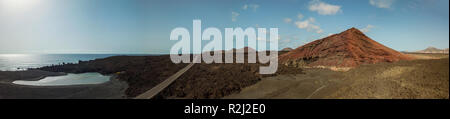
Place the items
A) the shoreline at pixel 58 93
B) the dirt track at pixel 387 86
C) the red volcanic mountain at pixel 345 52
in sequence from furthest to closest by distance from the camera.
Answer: the red volcanic mountain at pixel 345 52 < the shoreline at pixel 58 93 < the dirt track at pixel 387 86

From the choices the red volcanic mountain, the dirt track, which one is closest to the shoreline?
the dirt track

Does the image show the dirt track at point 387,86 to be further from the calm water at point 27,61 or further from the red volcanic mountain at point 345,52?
the calm water at point 27,61

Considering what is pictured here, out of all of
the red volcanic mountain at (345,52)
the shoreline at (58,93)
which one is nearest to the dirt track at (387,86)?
the red volcanic mountain at (345,52)

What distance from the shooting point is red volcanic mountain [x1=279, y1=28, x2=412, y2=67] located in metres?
9.55

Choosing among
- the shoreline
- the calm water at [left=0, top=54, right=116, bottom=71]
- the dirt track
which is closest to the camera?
the dirt track

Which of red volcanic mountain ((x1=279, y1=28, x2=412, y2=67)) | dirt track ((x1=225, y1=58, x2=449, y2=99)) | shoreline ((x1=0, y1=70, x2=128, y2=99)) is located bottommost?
shoreline ((x1=0, y1=70, x2=128, y2=99))

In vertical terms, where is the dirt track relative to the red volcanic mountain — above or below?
below

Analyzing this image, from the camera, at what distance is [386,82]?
5.12m

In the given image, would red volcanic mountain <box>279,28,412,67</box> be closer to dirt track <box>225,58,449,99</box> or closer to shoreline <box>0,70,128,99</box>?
dirt track <box>225,58,449,99</box>

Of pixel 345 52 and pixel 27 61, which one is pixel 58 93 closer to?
pixel 345 52

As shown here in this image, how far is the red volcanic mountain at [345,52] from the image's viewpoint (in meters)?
9.55

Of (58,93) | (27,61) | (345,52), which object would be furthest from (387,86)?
(27,61)

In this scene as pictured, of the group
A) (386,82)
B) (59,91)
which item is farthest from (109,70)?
(386,82)
